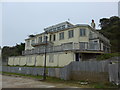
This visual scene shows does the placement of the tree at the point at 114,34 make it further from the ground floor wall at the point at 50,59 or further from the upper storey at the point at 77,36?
the ground floor wall at the point at 50,59

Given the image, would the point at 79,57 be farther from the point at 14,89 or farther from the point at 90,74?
the point at 14,89

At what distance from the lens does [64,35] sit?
1019 inches

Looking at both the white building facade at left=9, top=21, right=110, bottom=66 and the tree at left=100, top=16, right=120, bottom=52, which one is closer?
the white building facade at left=9, top=21, right=110, bottom=66

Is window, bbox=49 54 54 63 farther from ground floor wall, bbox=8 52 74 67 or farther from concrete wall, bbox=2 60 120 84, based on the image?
concrete wall, bbox=2 60 120 84

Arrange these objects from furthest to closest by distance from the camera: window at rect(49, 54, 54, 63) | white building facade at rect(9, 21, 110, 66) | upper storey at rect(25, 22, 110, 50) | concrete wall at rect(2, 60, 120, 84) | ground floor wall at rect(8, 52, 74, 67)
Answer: window at rect(49, 54, 54, 63), upper storey at rect(25, 22, 110, 50), ground floor wall at rect(8, 52, 74, 67), white building facade at rect(9, 21, 110, 66), concrete wall at rect(2, 60, 120, 84)

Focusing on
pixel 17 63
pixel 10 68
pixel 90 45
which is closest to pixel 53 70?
pixel 90 45

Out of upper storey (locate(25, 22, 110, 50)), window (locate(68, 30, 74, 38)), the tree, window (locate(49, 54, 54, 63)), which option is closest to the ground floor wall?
window (locate(49, 54, 54, 63))

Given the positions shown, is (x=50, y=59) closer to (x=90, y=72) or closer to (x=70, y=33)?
(x=70, y=33)

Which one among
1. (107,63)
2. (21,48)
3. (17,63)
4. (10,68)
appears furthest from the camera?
(21,48)

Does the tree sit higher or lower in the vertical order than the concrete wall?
higher

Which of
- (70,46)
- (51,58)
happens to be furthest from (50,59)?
(70,46)

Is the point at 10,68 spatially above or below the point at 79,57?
below

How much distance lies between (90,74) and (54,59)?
10.6 m

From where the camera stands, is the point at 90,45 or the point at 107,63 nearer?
the point at 107,63
